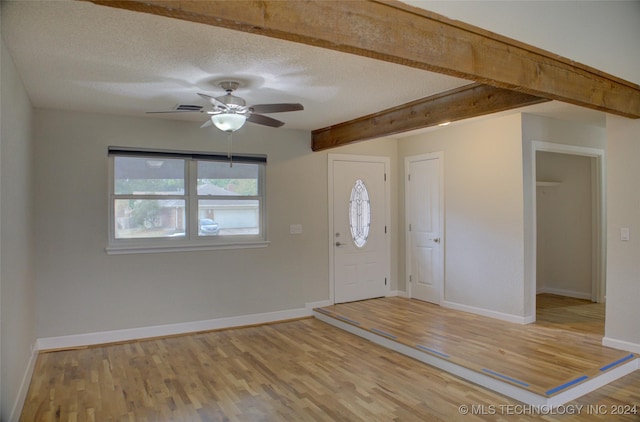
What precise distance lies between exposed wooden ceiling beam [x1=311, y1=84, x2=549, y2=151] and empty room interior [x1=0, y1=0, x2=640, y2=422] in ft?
0.07

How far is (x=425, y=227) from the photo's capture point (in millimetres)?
6113

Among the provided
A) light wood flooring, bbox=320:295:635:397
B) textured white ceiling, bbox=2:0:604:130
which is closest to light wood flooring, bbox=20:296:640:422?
light wood flooring, bbox=320:295:635:397

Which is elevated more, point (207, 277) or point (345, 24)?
point (345, 24)

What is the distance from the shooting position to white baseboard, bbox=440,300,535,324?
4.83 meters

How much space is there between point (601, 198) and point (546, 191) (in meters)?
1.01

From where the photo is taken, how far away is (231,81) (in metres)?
3.45

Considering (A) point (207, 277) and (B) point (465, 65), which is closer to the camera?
(B) point (465, 65)

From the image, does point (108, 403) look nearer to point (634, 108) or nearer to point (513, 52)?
point (513, 52)

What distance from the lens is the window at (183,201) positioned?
189 inches

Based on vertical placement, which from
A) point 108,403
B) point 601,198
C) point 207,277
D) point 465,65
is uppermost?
point 465,65

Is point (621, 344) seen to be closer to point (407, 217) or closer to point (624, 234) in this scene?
point (624, 234)

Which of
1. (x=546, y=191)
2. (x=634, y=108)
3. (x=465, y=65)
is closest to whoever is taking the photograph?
(x=465, y=65)

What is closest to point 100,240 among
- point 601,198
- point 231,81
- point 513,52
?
point 231,81

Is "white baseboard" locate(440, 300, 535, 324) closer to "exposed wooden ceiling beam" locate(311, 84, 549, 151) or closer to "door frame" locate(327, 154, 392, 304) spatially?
"door frame" locate(327, 154, 392, 304)
